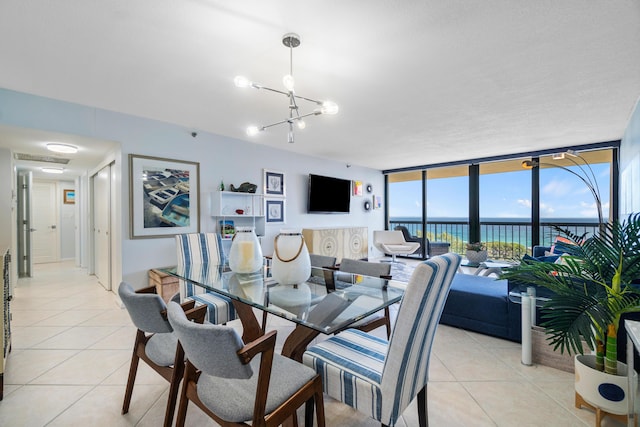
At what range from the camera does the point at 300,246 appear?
189 centimetres

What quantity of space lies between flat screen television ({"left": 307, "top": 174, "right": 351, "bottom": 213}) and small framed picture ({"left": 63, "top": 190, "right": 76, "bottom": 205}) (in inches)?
229

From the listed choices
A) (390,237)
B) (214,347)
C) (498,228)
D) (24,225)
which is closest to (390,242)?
(390,237)

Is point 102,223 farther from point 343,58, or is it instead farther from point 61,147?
point 343,58

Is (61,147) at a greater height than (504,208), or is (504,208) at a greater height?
(61,147)

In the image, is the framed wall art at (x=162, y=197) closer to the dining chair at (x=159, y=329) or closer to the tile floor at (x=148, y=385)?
the tile floor at (x=148, y=385)

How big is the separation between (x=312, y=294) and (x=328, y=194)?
4.34m

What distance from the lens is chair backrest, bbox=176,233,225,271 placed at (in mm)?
2732

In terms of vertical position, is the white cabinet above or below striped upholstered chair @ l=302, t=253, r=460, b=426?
above

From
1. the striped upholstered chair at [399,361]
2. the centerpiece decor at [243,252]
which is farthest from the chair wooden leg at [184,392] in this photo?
the centerpiece decor at [243,252]

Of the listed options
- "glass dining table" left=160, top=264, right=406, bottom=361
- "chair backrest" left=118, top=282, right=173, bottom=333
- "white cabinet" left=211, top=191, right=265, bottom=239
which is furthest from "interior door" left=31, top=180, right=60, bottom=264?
"chair backrest" left=118, top=282, right=173, bottom=333

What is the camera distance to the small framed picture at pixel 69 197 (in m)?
6.80

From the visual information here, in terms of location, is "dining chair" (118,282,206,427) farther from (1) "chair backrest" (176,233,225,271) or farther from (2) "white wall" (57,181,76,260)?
(2) "white wall" (57,181,76,260)

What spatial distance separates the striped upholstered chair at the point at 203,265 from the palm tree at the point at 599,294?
2.03m

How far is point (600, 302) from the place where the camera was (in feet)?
4.78
